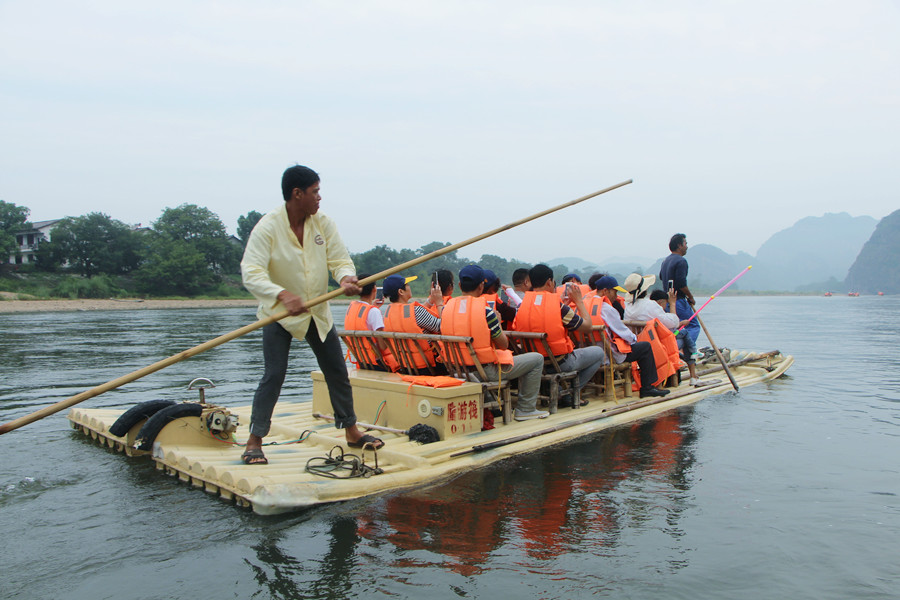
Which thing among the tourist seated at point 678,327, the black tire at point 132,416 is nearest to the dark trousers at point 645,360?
the tourist seated at point 678,327

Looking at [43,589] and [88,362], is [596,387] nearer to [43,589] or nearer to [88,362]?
[43,589]

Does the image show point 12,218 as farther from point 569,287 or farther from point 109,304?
point 569,287

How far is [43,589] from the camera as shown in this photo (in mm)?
3564

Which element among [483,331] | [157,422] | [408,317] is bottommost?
[157,422]

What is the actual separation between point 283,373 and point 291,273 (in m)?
0.79

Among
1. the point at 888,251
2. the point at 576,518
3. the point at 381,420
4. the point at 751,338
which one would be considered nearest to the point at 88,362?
the point at 381,420

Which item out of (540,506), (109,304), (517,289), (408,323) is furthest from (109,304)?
(540,506)

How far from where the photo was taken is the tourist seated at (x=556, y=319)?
280 inches

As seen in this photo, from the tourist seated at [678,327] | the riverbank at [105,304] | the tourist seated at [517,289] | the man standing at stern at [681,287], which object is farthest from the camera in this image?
the riverbank at [105,304]

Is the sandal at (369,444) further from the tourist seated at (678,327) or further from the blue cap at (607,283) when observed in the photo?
the tourist seated at (678,327)

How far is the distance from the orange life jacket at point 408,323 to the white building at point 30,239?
207ft

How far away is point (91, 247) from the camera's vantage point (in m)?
58.9

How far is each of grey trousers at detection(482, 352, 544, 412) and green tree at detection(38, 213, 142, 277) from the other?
61.0m

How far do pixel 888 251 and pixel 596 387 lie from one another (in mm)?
179120
